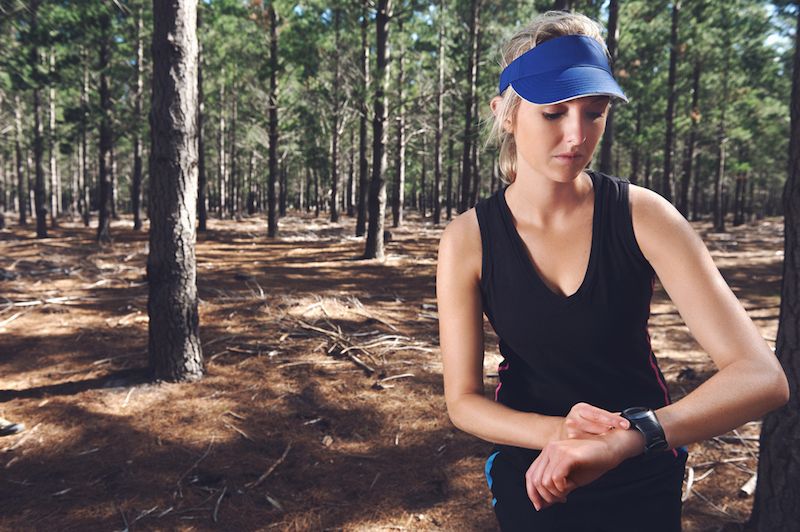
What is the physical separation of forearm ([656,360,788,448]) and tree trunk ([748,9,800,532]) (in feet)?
8.14

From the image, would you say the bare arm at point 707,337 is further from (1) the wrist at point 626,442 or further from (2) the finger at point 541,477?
(2) the finger at point 541,477

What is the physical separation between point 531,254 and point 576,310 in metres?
0.21

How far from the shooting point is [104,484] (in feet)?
13.7

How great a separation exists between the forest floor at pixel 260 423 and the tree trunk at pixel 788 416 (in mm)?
552

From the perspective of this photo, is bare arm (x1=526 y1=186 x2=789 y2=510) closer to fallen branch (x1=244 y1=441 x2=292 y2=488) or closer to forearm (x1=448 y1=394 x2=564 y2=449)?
forearm (x1=448 y1=394 x2=564 y2=449)

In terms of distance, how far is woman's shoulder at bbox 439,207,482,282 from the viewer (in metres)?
1.59

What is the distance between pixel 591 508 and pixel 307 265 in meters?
13.8

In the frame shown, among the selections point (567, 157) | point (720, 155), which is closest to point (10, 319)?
point (567, 157)

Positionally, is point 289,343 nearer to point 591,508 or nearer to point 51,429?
point 51,429

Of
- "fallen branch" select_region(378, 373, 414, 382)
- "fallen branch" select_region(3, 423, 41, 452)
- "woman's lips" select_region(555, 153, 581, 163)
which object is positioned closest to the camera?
"woman's lips" select_region(555, 153, 581, 163)

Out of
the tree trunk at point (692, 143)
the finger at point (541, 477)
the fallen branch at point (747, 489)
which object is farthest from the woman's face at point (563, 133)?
the tree trunk at point (692, 143)

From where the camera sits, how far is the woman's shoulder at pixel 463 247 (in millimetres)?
1590

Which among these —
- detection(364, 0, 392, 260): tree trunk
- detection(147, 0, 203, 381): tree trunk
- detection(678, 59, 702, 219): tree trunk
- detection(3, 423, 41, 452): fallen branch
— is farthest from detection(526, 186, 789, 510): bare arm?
detection(678, 59, 702, 219): tree trunk

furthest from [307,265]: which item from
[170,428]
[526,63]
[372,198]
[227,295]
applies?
[526,63]
